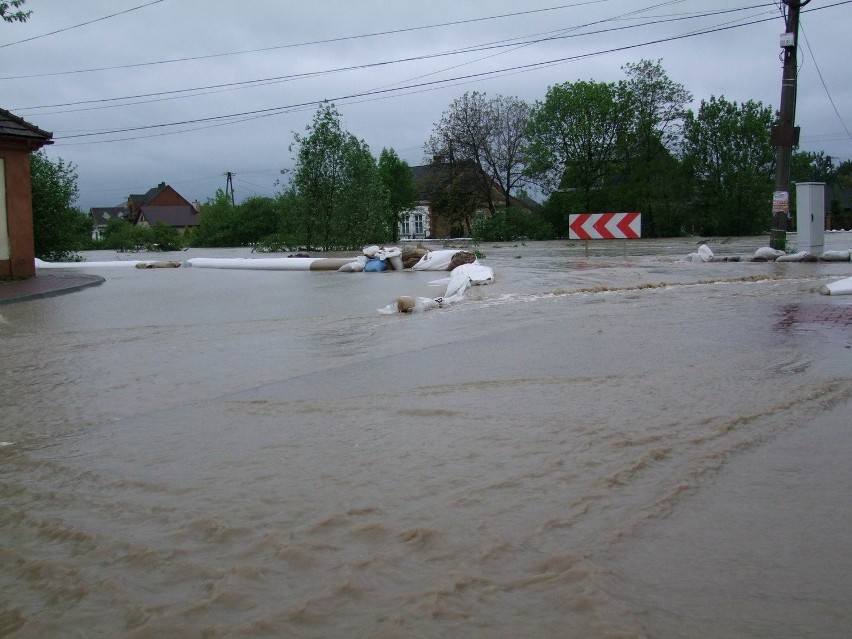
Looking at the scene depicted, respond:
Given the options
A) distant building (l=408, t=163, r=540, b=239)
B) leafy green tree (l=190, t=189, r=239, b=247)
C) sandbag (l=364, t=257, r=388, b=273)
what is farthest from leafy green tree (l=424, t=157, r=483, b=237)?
sandbag (l=364, t=257, r=388, b=273)

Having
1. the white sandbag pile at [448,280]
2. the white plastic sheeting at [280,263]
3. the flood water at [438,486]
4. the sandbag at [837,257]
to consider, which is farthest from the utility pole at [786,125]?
the flood water at [438,486]

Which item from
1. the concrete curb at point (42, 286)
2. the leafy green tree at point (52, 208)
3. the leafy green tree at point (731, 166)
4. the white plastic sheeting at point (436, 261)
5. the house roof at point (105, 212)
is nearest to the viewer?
the concrete curb at point (42, 286)

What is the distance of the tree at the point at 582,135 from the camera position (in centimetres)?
5356

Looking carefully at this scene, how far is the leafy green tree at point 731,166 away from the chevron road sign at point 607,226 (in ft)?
88.4

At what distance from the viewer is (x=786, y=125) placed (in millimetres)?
20766

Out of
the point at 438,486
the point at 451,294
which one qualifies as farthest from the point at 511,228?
the point at 438,486

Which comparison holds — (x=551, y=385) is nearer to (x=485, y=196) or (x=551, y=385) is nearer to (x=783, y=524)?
(x=783, y=524)

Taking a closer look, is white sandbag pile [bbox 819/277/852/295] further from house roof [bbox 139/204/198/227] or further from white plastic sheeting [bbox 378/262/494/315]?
house roof [bbox 139/204/198/227]

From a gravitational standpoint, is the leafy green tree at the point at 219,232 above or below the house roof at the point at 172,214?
below

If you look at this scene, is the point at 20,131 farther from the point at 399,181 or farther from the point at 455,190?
the point at 399,181

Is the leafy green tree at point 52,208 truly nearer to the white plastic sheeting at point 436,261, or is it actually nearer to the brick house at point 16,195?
the brick house at point 16,195

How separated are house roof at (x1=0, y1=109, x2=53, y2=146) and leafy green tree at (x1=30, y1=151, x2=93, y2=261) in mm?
6178

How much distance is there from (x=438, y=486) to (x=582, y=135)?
53096 millimetres

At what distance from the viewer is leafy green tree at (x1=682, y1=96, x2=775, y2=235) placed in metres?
45.7
